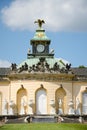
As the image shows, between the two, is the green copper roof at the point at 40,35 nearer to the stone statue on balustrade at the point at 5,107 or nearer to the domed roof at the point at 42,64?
the domed roof at the point at 42,64

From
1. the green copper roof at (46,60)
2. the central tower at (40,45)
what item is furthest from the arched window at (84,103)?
the central tower at (40,45)

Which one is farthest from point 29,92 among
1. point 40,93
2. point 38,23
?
point 38,23

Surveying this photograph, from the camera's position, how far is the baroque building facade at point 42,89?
68.6 metres

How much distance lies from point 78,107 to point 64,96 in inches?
92.4

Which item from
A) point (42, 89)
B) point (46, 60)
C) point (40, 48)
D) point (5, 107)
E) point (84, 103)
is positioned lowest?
point (5, 107)

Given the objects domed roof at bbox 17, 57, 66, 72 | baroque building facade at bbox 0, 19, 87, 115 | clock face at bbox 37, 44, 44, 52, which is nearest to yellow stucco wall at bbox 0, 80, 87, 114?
baroque building facade at bbox 0, 19, 87, 115

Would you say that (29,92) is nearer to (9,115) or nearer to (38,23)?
(9,115)

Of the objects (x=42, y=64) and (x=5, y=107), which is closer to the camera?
(x=42, y=64)

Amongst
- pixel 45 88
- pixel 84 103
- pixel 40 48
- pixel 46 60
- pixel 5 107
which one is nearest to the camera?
pixel 45 88

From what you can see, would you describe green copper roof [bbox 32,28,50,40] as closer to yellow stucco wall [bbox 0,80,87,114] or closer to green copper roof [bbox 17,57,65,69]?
green copper roof [bbox 17,57,65,69]

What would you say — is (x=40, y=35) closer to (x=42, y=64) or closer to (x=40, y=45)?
(x=40, y=45)

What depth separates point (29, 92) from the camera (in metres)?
68.8

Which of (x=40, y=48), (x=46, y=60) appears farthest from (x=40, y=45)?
(x=46, y=60)

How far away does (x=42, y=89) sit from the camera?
68750 millimetres
